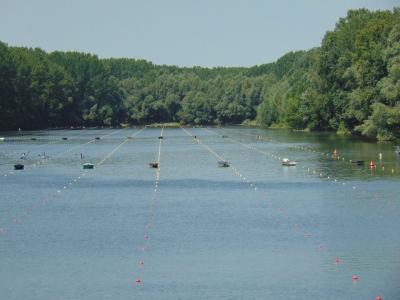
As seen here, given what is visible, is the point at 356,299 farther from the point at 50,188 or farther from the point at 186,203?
the point at 50,188

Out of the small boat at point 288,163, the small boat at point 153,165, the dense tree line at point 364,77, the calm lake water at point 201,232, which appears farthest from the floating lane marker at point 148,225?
the dense tree line at point 364,77

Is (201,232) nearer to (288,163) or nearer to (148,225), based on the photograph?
(148,225)

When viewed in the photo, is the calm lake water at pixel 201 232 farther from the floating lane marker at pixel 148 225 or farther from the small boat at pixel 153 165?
the small boat at pixel 153 165

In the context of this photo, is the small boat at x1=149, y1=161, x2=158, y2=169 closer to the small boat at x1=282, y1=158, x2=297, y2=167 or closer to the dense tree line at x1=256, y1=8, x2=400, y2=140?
the small boat at x1=282, y1=158, x2=297, y2=167

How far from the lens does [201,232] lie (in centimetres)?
6259

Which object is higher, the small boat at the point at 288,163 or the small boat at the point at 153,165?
the small boat at the point at 288,163

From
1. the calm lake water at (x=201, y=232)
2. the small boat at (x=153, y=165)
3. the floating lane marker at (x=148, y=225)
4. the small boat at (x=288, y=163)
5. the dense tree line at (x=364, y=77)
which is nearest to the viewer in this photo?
the calm lake water at (x=201, y=232)

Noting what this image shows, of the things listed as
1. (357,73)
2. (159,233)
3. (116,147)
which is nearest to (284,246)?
(159,233)

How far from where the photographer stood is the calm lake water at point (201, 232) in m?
47.7

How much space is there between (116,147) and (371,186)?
7567 cm

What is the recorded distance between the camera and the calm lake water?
47656mm

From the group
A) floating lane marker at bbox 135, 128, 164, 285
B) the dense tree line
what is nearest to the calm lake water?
floating lane marker at bbox 135, 128, 164, 285

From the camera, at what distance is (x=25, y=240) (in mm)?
60719

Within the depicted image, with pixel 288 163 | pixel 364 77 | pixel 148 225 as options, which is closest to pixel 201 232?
pixel 148 225
